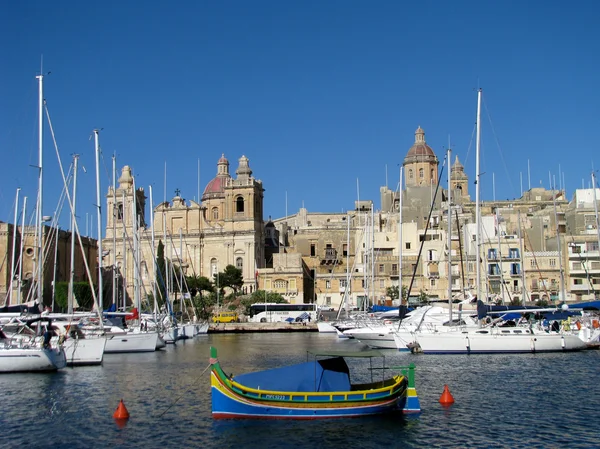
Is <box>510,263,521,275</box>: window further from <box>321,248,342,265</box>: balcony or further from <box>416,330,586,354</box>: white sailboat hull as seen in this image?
<box>416,330,586,354</box>: white sailboat hull

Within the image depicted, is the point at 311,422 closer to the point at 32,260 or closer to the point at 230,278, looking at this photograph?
the point at 32,260

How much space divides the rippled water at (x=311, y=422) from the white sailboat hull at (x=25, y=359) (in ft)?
1.04

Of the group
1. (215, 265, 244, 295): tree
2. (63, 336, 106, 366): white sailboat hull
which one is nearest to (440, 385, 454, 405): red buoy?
(63, 336, 106, 366): white sailboat hull

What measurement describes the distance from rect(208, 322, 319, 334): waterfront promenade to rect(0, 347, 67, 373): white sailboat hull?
40113 mm

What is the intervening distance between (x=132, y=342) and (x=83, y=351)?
8.40 m

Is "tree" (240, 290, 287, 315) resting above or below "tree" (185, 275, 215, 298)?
below

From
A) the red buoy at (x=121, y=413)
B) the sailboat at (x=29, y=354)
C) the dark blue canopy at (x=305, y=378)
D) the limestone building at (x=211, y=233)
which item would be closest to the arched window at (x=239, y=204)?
the limestone building at (x=211, y=233)

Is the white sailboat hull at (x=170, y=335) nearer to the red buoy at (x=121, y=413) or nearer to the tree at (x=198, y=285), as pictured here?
the tree at (x=198, y=285)

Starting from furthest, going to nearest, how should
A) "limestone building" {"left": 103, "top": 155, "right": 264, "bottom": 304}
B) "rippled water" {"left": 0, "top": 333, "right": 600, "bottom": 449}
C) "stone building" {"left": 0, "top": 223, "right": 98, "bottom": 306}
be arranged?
"limestone building" {"left": 103, "top": 155, "right": 264, "bottom": 304}
"stone building" {"left": 0, "top": 223, "right": 98, "bottom": 306}
"rippled water" {"left": 0, "top": 333, "right": 600, "bottom": 449}

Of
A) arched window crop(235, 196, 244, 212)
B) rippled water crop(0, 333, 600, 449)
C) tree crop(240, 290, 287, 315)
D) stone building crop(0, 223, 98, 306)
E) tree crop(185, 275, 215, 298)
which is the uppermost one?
arched window crop(235, 196, 244, 212)

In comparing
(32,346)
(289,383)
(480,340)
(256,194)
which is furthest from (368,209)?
(289,383)

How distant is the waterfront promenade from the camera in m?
73.0

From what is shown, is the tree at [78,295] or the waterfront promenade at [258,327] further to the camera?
the tree at [78,295]

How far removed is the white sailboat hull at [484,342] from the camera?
39.7 metres
